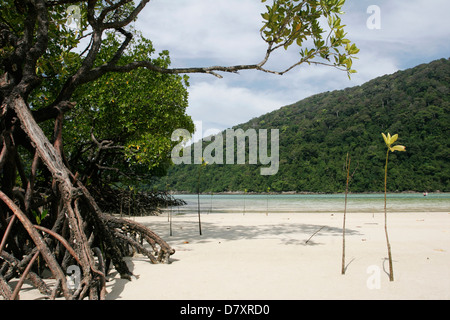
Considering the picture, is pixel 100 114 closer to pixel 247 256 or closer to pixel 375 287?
pixel 247 256

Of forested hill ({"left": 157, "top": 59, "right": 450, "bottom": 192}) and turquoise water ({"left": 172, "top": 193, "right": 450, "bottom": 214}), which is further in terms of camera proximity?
forested hill ({"left": 157, "top": 59, "right": 450, "bottom": 192})

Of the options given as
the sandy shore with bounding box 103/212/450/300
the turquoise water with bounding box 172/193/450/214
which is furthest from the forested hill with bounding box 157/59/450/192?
the sandy shore with bounding box 103/212/450/300

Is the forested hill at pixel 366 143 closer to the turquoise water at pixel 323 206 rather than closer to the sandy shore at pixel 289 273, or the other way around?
the turquoise water at pixel 323 206

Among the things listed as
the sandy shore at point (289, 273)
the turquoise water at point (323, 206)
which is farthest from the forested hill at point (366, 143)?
the sandy shore at point (289, 273)

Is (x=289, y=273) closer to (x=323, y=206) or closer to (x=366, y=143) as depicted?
(x=323, y=206)

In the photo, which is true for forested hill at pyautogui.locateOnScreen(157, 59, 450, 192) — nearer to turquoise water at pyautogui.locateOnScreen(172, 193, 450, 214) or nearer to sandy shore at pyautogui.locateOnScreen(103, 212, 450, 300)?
turquoise water at pyautogui.locateOnScreen(172, 193, 450, 214)

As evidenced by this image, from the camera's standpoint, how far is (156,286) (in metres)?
3.13

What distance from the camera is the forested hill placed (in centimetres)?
5444

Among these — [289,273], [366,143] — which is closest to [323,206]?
[289,273]

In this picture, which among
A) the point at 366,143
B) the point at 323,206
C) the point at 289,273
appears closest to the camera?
the point at 289,273

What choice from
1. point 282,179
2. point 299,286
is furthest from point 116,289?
point 282,179

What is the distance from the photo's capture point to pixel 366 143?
55.2m
